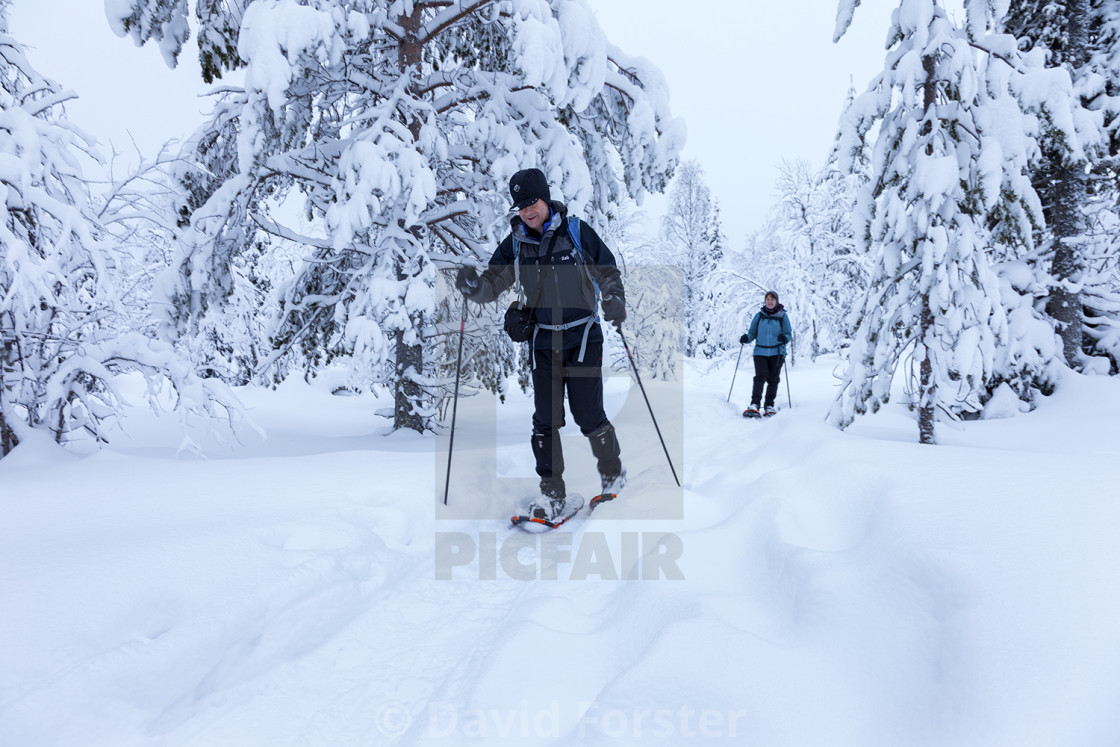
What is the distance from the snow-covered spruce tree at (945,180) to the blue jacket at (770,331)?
378 cm

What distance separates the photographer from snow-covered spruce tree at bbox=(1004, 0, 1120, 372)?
6625mm

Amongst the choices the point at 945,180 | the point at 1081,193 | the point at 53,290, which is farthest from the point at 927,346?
the point at 53,290

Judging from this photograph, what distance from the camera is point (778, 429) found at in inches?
238

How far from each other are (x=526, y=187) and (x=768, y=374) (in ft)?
22.1

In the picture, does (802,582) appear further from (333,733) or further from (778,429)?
(778,429)

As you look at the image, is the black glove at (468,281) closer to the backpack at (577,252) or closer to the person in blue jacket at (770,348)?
the backpack at (577,252)

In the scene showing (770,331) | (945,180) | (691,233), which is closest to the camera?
(945,180)

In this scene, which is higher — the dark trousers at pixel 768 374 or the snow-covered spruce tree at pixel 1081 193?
the snow-covered spruce tree at pixel 1081 193

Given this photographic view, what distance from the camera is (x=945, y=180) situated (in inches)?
180

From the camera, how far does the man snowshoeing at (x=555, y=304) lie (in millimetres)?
4012

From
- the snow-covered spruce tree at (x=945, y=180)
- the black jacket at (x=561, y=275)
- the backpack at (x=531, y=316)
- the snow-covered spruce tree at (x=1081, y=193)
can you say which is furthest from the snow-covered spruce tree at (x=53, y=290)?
the snow-covered spruce tree at (x=1081, y=193)

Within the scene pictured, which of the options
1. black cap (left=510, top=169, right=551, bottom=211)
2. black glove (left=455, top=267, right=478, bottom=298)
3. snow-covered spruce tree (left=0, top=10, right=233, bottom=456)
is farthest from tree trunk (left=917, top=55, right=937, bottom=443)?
snow-covered spruce tree (left=0, top=10, right=233, bottom=456)

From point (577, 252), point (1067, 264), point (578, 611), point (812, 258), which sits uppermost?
point (812, 258)

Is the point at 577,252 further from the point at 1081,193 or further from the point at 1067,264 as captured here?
the point at 1081,193
